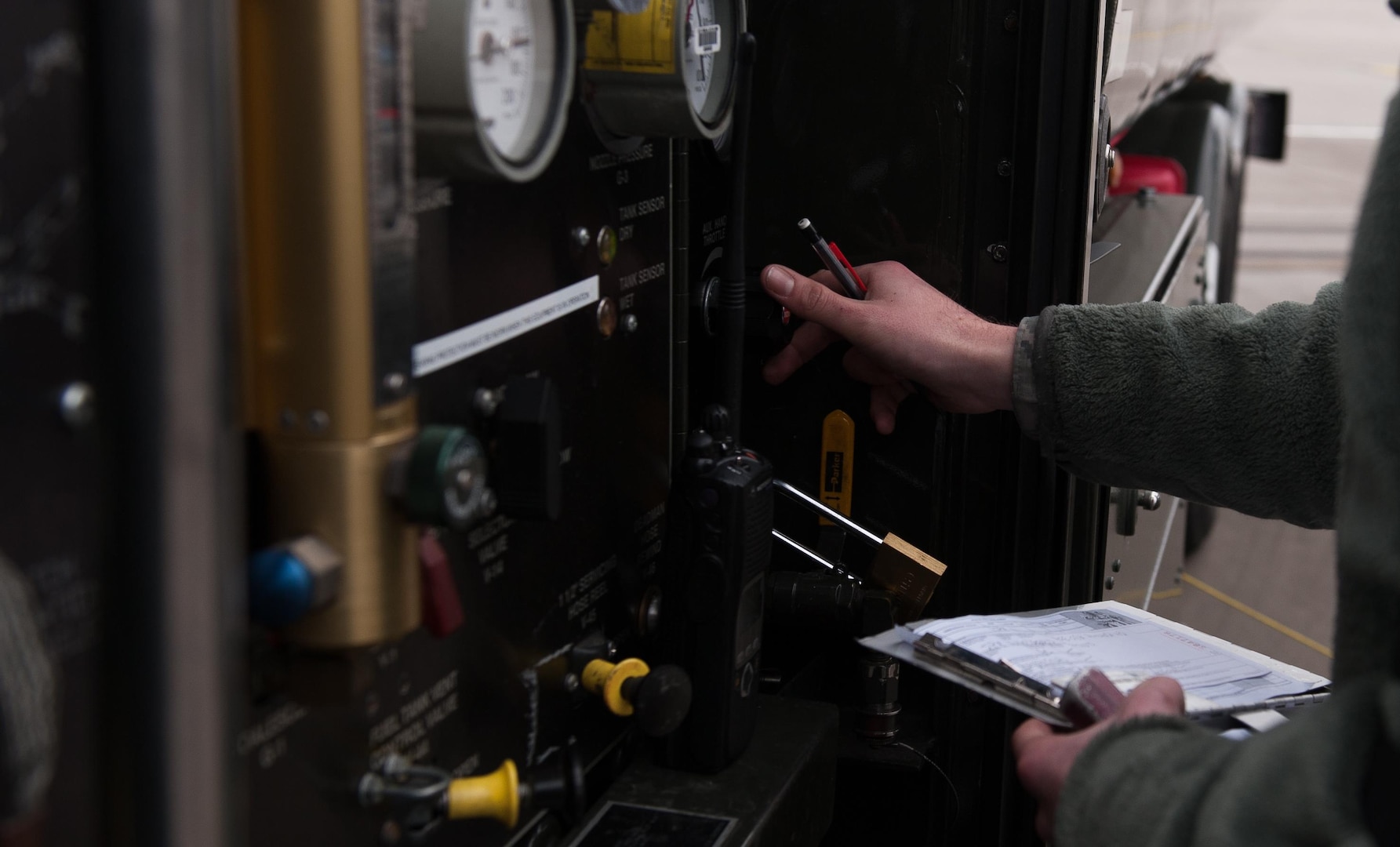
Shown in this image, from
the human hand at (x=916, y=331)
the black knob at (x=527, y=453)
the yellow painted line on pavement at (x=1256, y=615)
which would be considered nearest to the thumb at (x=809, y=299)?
the human hand at (x=916, y=331)

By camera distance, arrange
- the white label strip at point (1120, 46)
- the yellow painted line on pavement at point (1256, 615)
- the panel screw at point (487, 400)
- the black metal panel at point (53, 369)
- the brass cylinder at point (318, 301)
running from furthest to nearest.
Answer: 1. the yellow painted line on pavement at point (1256, 615)
2. the white label strip at point (1120, 46)
3. the panel screw at point (487, 400)
4. the brass cylinder at point (318, 301)
5. the black metal panel at point (53, 369)

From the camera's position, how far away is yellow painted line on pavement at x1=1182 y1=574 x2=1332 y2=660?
126 inches

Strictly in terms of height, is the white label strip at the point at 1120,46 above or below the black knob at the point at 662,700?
above

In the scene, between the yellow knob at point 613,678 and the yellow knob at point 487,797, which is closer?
the yellow knob at point 487,797

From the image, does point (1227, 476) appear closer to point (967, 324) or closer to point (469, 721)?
point (967, 324)

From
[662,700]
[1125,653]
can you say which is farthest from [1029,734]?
[662,700]

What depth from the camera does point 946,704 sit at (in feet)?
5.24

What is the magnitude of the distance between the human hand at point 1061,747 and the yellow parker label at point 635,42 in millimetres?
604

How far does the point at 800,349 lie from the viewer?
1.52m

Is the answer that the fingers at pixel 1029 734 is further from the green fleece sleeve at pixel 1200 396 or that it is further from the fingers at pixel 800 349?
the fingers at pixel 800 349

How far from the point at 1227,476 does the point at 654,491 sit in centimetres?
63

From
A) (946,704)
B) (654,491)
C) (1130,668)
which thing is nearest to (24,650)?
(654,491)

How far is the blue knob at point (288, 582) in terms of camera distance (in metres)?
0.73

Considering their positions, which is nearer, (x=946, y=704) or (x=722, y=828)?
(x=722, y=828)
